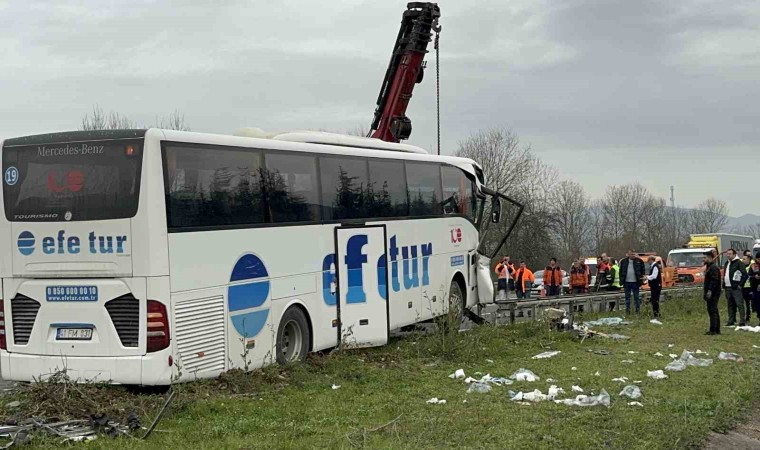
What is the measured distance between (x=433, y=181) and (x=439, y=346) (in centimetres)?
456

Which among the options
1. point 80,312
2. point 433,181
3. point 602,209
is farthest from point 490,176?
point 80,312

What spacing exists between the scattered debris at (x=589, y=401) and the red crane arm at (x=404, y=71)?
1201 cm

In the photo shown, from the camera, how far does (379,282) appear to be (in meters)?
14.7

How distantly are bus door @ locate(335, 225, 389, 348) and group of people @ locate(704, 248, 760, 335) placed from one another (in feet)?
23.1

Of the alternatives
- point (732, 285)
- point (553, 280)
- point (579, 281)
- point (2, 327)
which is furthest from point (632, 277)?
point (2, 327)

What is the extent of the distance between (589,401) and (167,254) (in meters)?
5.11

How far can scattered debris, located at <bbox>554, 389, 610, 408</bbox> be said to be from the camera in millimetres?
9438

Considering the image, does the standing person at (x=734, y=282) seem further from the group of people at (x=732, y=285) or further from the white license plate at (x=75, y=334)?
the white license plate at (x=75, y=334)

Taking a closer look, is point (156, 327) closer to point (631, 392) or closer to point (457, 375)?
point (457, 375)

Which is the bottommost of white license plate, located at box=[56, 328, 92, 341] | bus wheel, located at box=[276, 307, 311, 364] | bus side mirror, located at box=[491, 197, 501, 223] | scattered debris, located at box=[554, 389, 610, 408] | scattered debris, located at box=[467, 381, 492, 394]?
scattered debris, located at box=[554, 389, 610, 408]

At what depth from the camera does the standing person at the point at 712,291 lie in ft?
56.0

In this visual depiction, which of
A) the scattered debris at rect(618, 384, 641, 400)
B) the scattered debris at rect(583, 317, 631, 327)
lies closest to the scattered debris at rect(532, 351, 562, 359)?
the scattered debris at rect(618, 384, 641, 400)

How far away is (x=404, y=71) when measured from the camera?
20688mm

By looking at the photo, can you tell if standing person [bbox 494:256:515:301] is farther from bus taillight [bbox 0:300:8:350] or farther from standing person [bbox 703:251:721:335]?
bus taillight [bbox 0:300:8:350]
